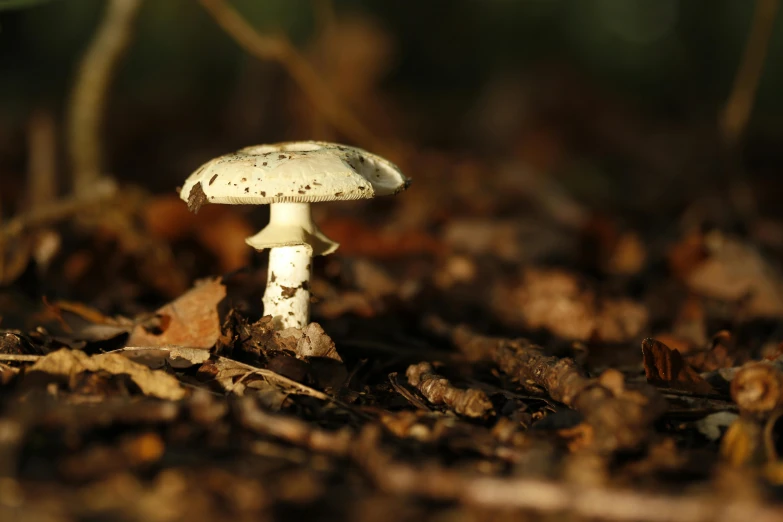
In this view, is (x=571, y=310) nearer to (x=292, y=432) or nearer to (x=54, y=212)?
(x=292, y=432)

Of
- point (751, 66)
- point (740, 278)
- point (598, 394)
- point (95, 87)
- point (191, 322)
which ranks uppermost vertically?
point (751, 66)

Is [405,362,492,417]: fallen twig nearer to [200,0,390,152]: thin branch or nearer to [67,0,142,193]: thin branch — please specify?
[200,0,390,152]: thin branch

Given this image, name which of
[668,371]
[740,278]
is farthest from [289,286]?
[740,278]

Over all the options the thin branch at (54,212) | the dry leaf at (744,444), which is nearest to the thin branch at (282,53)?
the thin branch at (54,212)

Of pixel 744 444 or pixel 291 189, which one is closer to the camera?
pixel 744 444

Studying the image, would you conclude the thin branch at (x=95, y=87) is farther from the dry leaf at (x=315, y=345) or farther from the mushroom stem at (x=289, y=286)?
the dry leaf at (x=315, y=345)

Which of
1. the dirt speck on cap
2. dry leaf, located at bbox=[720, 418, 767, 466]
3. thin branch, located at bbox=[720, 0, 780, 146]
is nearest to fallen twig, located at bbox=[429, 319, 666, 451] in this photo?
dry leaf, located at bbox=[720, 418, 767, 466]

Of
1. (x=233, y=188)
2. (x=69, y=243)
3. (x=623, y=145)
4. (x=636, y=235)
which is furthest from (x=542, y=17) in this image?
(x=233, y=188)
